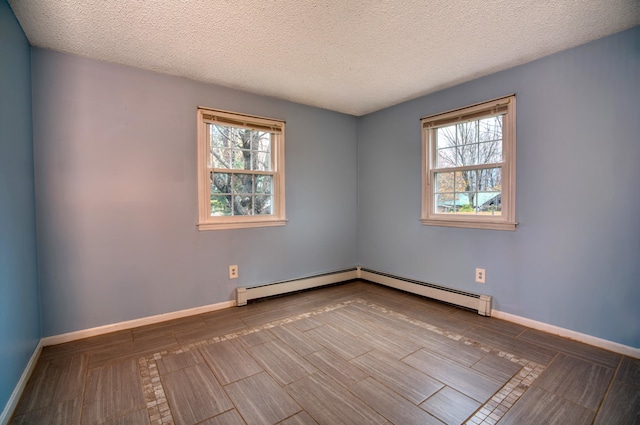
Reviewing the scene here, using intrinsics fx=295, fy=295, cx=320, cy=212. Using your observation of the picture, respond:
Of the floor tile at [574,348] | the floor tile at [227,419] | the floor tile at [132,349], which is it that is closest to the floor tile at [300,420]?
the floor tile at [227,419]

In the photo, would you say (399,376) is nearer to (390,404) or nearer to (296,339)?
(390,404)

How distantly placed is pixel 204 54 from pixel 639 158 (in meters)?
3.37

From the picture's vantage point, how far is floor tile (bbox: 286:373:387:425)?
1538 mm

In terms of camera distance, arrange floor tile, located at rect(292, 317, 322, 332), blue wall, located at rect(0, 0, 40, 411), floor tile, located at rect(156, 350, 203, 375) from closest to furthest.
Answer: blue wall, located at rect(0, 0, 40, 411)
floor tile, located at rect(156, 350, 203, 375)
floor tile, located at rect(292, 317, 322, 332)

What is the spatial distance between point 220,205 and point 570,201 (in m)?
3.21

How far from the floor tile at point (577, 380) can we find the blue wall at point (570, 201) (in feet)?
1.49

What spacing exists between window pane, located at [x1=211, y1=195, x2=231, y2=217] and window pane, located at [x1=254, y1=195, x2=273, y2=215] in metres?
0.33

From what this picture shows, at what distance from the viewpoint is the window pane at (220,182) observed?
122 inches


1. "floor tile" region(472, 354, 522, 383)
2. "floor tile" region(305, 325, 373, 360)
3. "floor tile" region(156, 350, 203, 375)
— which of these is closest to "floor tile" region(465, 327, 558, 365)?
"floor tile" region(472, 354, 522, 383)

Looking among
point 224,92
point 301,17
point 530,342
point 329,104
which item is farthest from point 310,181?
point 530,342

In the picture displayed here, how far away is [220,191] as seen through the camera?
10.4 ft

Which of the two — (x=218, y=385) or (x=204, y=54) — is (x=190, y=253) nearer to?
(x=218, y=385)

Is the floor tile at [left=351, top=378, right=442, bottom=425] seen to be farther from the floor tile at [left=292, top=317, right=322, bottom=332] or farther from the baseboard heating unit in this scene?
the baseboard heating unit

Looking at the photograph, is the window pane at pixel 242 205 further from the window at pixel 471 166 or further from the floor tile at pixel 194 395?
the window at pixel 471 166
